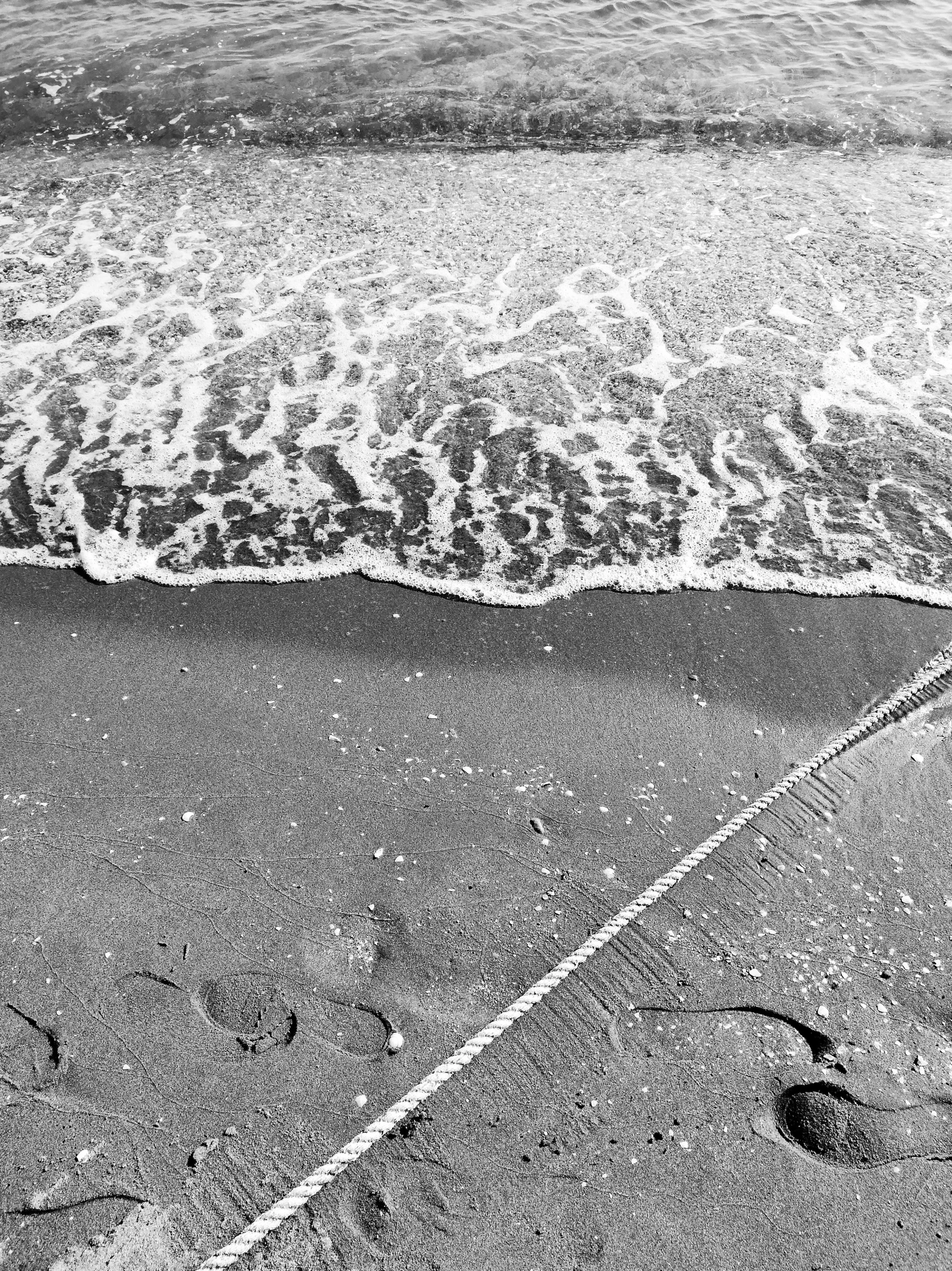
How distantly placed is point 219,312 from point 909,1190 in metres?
6.61

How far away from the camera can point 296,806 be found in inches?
138

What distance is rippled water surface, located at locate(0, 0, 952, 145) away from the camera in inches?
406

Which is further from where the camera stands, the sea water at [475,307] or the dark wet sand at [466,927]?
the sea water at [475,307]

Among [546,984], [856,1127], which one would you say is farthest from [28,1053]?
[856,1127]

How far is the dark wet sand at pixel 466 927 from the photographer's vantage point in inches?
98.0

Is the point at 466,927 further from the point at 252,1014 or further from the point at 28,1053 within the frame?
the point at 28,1053

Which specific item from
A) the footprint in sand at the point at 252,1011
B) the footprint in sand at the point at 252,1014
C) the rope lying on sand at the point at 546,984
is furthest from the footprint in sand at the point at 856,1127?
the footprint in sand at the point at 252,1011

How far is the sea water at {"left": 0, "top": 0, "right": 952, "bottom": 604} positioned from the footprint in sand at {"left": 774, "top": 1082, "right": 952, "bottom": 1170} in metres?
2.51

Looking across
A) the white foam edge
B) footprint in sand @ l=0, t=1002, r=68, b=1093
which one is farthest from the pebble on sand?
the white foam edge

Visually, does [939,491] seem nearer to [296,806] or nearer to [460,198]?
[296,806]

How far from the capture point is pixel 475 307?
6.93 metres

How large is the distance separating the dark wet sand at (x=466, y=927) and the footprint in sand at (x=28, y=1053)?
0.01 m

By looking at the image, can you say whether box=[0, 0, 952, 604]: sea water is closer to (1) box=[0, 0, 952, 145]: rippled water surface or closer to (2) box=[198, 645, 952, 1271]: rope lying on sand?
(1) box=[0, 0, 952, 145]: rippled water surface

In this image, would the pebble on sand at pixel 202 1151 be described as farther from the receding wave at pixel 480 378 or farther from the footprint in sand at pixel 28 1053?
the receding wave at pixel 480 378
